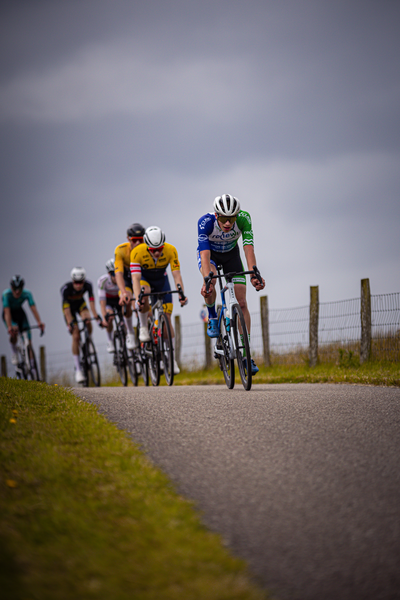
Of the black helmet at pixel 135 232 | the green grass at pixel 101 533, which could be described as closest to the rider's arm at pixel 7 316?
the black helmet at pixel 135 232

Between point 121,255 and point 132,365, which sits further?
point 132,365

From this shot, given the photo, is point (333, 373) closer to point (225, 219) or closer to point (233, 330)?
point (233, 330)

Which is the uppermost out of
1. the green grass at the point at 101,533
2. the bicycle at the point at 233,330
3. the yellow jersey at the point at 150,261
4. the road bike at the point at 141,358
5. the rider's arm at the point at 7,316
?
the yellow jersey at the point at 150,261

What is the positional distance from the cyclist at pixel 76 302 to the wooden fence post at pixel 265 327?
4864 mm

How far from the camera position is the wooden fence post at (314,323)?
50.7 feet

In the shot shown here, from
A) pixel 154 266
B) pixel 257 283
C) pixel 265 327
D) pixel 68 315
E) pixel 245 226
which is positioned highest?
pixel 245 226

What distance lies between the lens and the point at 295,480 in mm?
3908

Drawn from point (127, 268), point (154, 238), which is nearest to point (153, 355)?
point (154, 238)

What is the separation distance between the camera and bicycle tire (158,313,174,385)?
10.7 m

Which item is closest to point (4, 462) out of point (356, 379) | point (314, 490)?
point (314, 490)

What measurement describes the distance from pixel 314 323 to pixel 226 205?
312 inches

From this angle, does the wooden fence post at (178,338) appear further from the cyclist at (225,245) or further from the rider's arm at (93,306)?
the cyclist at (225,245)

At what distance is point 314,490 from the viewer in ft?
12.2

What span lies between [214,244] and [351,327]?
671 centimetres
